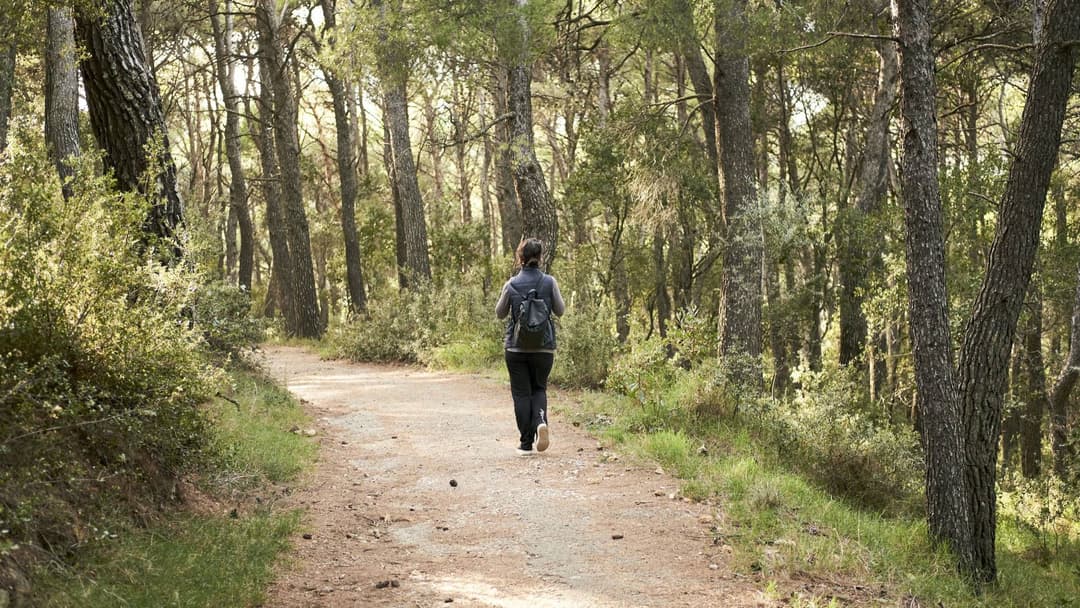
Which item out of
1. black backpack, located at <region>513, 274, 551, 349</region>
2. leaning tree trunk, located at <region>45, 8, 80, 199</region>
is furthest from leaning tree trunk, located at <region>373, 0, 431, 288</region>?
black backpack, located at <region>513, 274, 551, 349</region>

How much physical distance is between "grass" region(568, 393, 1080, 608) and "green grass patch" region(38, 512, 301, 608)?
3012mm

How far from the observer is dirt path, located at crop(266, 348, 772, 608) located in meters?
5.19

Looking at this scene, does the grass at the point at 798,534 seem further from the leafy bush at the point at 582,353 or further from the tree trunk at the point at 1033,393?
the tree trunk at the point at 1033,393

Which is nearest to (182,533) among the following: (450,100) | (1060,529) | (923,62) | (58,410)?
(58,410)

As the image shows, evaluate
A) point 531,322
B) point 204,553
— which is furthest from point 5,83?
point 204,553

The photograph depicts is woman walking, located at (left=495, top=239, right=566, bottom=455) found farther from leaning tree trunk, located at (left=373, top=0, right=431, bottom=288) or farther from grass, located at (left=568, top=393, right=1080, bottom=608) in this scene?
leaning tree trunk, located at (left=373, top=0, right=431, bottom=288)

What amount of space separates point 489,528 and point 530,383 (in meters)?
2.19

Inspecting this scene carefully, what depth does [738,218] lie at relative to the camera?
12438 millimetres

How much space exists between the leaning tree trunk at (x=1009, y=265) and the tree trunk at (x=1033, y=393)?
11.3m

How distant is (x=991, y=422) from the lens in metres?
7.97

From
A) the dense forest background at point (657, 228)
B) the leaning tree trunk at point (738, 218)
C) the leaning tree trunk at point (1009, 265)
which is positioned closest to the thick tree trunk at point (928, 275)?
the dense forest background at point (657, 228)

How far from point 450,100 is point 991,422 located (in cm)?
2485

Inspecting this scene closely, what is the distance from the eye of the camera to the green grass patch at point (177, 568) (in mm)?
4215

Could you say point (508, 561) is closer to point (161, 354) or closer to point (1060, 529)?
point (161, 354)
